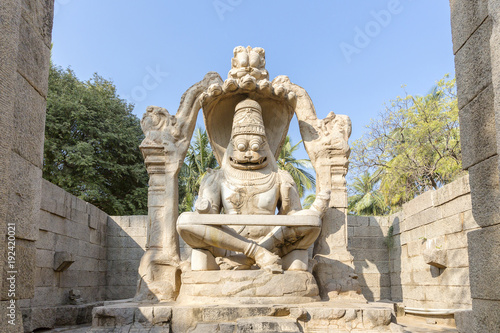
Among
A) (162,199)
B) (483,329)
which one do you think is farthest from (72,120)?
(483,329)

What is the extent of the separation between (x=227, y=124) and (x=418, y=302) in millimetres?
4085

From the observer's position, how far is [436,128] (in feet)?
51.2

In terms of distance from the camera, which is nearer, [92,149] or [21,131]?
[21,131]

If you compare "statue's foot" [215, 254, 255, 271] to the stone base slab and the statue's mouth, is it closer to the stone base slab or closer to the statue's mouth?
the stone base slab

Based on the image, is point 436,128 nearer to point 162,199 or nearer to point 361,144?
point 361,144

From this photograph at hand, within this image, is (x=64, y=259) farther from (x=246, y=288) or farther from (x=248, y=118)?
(x=248, y=118)

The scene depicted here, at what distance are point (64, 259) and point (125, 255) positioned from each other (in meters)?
2.08

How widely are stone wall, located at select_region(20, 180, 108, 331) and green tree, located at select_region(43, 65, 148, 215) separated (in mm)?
7194

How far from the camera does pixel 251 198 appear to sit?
622 centimetres

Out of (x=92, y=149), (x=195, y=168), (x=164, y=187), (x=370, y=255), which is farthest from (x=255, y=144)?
(x=195, y=168)

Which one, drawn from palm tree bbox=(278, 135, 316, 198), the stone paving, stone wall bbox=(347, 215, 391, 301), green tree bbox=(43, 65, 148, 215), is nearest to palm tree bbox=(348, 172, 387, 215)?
palm tree bbox=(278, 135, 316, 198)

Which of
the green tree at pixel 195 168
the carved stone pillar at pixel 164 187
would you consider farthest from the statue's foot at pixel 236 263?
the green tree at pixel 195 168

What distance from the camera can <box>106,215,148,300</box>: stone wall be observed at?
8844mm

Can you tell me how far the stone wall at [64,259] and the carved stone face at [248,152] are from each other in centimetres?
262
